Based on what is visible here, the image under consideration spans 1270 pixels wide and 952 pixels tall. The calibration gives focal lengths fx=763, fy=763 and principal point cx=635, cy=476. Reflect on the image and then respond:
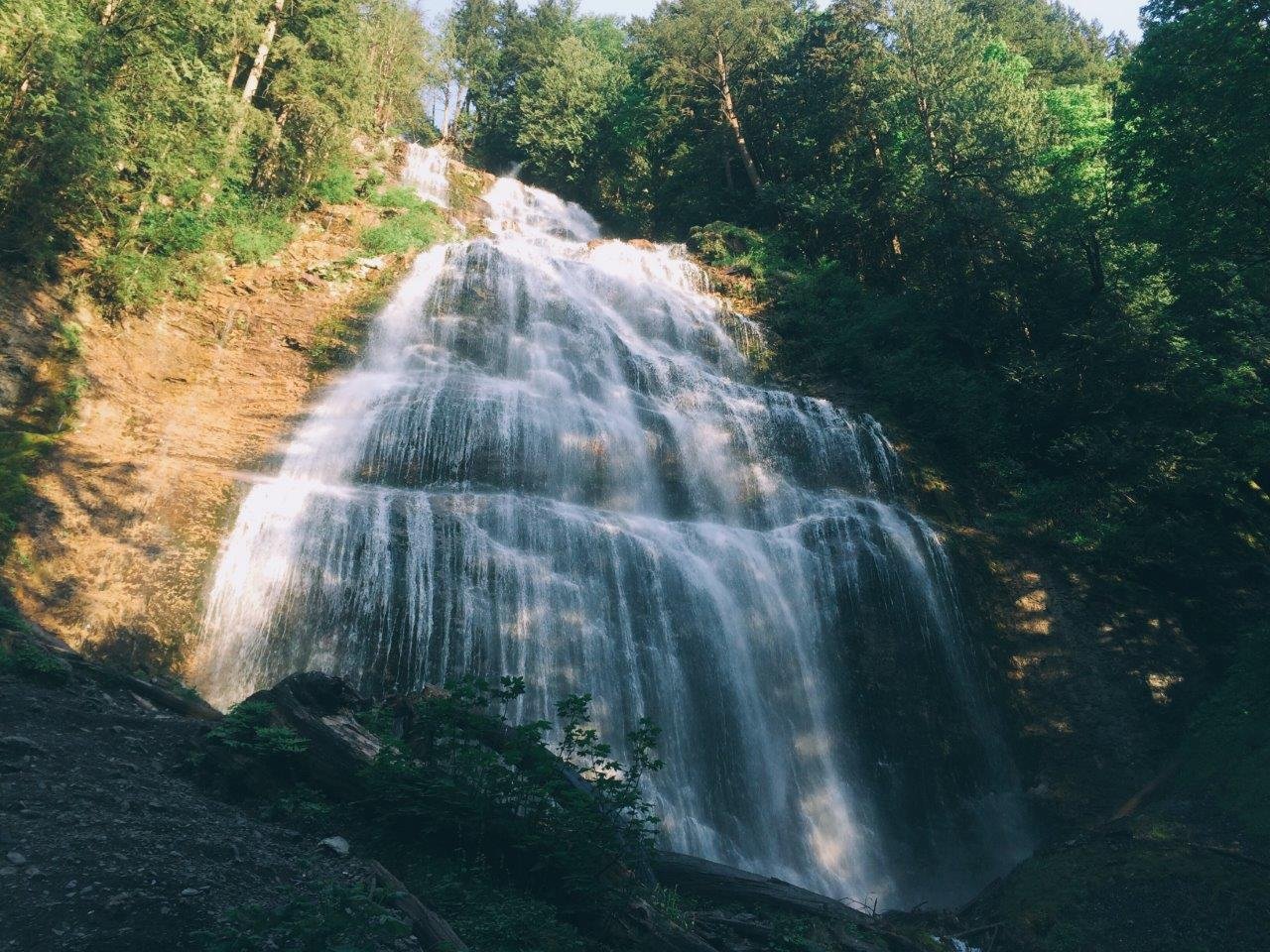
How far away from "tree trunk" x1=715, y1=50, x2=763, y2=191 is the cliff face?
703 inches

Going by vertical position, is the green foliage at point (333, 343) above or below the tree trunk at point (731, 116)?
below

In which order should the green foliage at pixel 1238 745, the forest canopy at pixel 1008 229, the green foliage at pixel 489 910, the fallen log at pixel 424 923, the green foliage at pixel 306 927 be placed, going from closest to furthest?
the green foliage at pixel 306 927 < the fallen log at pixel 424 923 < the green foliage at pixel 489 910 < the green foliage at pixel 1238 745 < the forest canopy at pixel 1008 229

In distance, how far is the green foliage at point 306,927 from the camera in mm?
3453

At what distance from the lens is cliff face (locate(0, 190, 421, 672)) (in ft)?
32.6

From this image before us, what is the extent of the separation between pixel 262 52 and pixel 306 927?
20.7 metres

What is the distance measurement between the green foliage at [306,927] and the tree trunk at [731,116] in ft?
94.2

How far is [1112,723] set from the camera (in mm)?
14023

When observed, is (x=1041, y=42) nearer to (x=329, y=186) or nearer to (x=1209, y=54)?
(x=1209, y=54)

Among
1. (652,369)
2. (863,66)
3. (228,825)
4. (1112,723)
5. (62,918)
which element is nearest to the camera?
(62,918)

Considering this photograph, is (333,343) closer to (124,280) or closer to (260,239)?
(260,239)

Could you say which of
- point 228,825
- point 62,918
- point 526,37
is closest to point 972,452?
point 228,825

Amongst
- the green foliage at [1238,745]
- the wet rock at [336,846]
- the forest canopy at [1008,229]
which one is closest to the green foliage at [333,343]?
the forest canopy at [1008,229]

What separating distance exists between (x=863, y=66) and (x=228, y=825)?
96.4ft

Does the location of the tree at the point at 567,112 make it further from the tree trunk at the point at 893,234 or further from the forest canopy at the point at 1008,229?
the tree trunk at the point at 893,234
